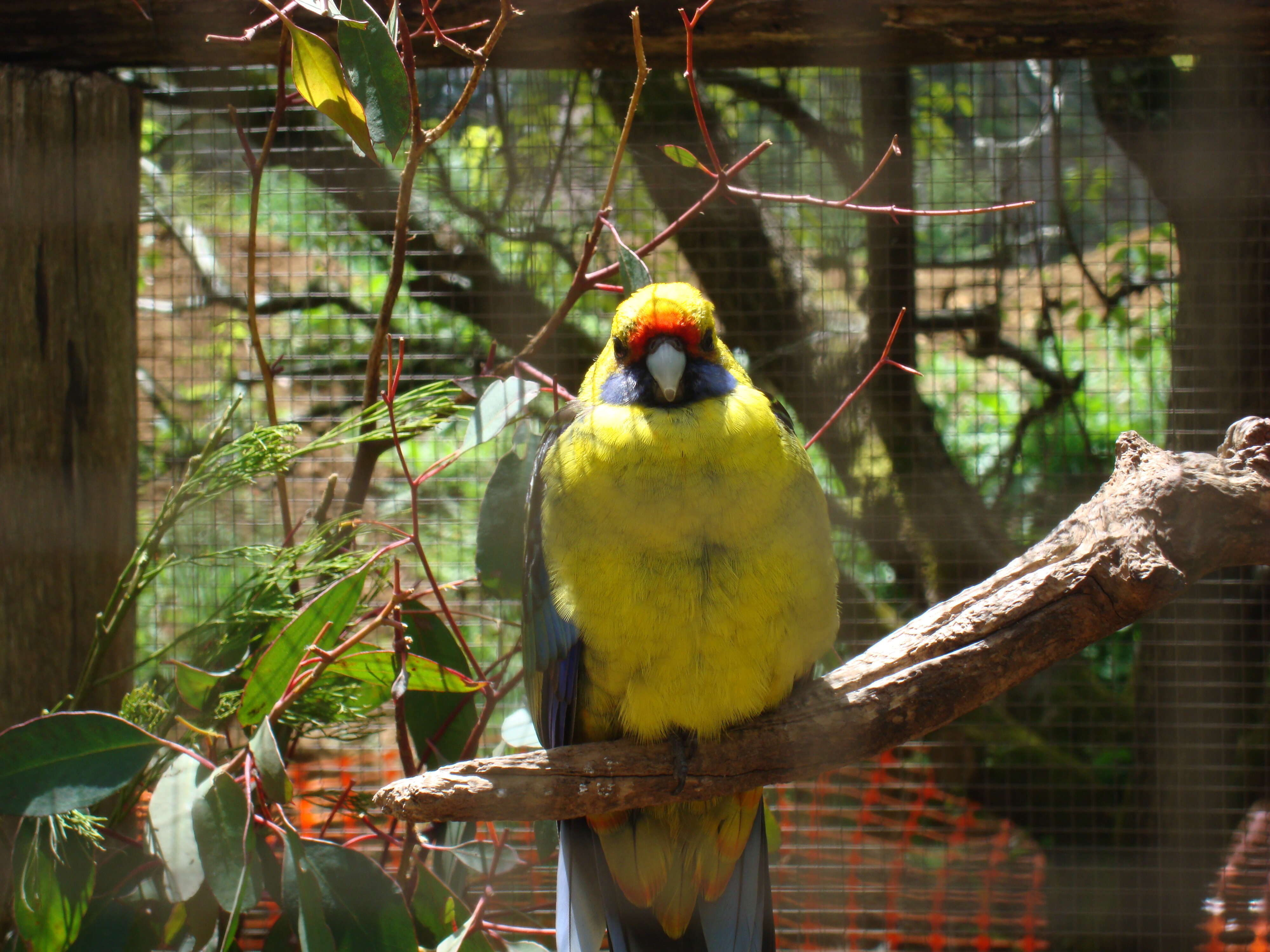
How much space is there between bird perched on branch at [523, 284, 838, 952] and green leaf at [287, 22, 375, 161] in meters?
0.45

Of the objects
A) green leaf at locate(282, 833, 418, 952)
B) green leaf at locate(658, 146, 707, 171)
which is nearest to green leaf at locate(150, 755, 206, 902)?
green leaf at locate(282, 833, 418, 952)

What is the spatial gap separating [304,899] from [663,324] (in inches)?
37.0

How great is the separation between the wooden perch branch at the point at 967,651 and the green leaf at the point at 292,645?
0.35m

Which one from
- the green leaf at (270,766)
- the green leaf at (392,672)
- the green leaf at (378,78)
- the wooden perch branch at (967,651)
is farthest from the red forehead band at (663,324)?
the green leaf at (270,766)

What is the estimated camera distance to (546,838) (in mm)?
1508

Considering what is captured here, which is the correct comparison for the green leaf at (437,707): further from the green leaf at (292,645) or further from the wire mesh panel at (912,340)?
the wire mesh panel at (912,340)

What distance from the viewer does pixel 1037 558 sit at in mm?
1171

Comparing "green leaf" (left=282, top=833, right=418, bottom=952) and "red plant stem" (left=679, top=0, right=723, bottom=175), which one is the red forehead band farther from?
"green leaf" (left=282, top=833, right=418, bottom=952)

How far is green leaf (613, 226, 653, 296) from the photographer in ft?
4.64

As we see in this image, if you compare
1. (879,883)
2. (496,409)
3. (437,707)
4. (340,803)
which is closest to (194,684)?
(340,803)

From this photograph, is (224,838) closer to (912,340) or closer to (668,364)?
(668,364)

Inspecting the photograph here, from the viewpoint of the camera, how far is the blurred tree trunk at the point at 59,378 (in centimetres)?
158

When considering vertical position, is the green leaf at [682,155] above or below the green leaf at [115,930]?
above

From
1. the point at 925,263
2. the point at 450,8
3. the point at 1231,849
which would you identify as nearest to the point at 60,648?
the point at 450,8
